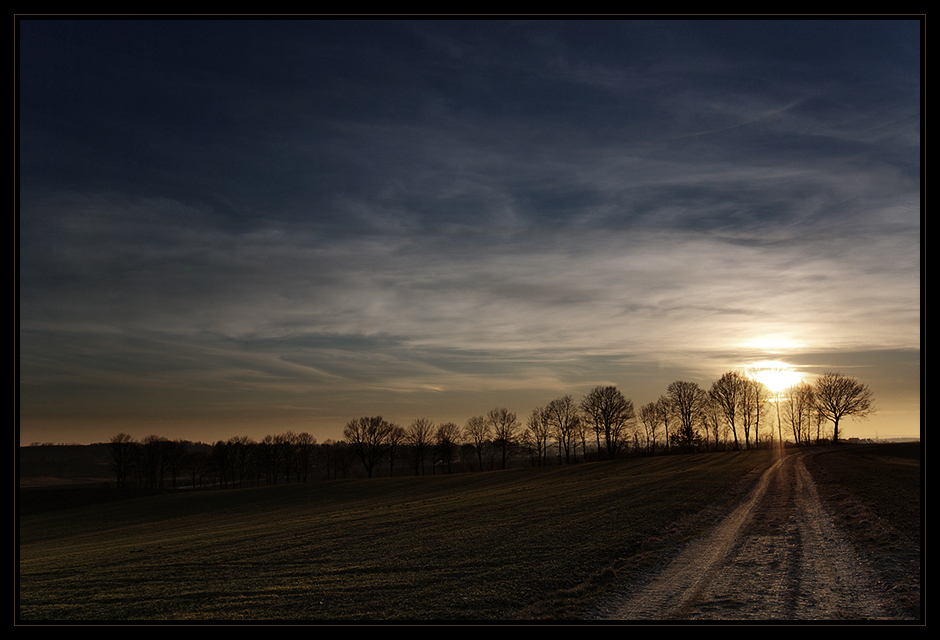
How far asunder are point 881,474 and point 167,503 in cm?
8887

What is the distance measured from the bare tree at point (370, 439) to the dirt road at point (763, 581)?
11462 centimetres

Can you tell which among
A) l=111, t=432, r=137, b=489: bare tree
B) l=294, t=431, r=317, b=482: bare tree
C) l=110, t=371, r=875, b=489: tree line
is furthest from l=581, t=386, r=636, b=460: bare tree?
l=111, t=432, r=137, b=489: bare tree

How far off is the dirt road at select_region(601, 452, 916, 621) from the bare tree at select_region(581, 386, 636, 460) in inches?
4035

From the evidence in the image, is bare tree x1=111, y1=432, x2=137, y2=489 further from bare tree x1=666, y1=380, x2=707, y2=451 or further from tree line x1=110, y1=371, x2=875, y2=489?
bare tree x1=666, y1=380, x2=707, y2=451

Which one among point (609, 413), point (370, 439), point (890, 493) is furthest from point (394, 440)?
point (890, 493)

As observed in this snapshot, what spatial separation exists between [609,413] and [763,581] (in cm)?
11301

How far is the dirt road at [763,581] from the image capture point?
11734 millimetres

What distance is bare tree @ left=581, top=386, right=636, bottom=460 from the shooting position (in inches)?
4776

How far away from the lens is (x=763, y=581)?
13812 millimetres

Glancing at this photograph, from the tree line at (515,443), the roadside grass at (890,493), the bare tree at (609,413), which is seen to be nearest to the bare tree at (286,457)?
the tree line at (515,443)

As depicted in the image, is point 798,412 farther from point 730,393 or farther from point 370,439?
point 370,439
